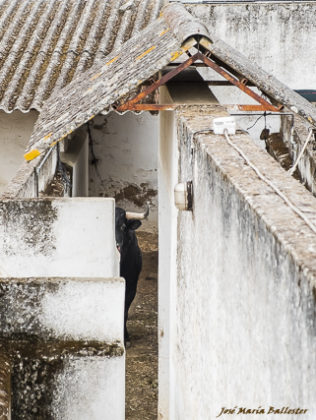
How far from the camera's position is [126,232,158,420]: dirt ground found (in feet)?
25.0

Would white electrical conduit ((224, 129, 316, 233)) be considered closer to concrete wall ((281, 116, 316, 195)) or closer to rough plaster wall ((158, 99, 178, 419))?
rough plaster wall ((158, 99, 178, 419))

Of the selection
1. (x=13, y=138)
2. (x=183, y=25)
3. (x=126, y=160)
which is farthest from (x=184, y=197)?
(x=126, y=160)

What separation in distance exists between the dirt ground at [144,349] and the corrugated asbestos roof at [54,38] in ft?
9.29

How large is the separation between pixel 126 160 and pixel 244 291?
30.5 ft

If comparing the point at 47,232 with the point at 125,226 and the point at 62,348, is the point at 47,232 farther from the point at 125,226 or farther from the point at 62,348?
the point at 125,226

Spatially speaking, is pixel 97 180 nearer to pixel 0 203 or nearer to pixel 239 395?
pixel 0 203

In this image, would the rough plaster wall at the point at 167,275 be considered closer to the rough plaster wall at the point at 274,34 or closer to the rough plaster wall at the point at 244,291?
the rough plaster wall at the point at 244,291

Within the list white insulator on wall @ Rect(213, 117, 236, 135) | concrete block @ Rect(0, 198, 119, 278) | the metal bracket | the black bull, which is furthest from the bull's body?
white insulator on wall @ Rect(213, 117, 236, 135)

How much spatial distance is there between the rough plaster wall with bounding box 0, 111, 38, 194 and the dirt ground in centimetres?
236

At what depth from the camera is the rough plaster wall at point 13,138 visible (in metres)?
10.5

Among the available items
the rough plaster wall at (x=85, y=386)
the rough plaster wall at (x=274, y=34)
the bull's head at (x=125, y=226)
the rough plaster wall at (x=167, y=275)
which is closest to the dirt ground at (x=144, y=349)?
the rough plaster wall at (x=167, y=275)

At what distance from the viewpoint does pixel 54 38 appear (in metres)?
10.8

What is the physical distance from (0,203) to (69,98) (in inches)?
83.1

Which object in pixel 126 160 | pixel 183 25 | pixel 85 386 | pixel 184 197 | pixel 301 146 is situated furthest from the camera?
pixel 126 160
